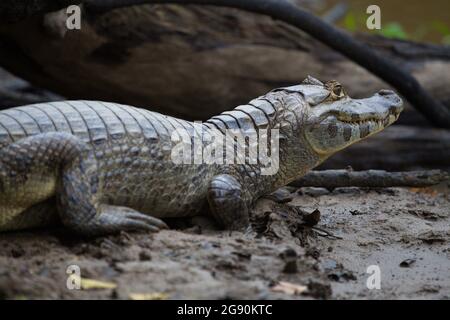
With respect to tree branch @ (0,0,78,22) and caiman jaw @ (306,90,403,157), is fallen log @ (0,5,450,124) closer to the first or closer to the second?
tree branch @ (0,0,78,22)

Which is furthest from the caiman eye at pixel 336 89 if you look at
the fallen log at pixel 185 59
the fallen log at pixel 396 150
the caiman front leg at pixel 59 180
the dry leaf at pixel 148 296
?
the fallen log at pixel 396 150

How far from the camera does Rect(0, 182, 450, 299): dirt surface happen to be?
9.85ft

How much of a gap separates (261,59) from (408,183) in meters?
2.27

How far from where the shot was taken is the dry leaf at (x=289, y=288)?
3.12 metres

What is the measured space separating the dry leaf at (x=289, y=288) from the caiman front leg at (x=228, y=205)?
848 mm

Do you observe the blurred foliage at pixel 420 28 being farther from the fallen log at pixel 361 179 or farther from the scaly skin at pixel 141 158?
the scaly skin at pixel 141 158

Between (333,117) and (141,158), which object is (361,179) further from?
(141,158)

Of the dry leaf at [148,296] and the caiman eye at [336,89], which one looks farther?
the caiman eye at [336,89]

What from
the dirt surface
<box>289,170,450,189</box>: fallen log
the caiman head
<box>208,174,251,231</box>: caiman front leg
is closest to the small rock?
<box>289,170,450,189</box>: fallen log

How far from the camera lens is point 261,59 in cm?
711

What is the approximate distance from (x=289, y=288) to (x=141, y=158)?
1.20 meters
